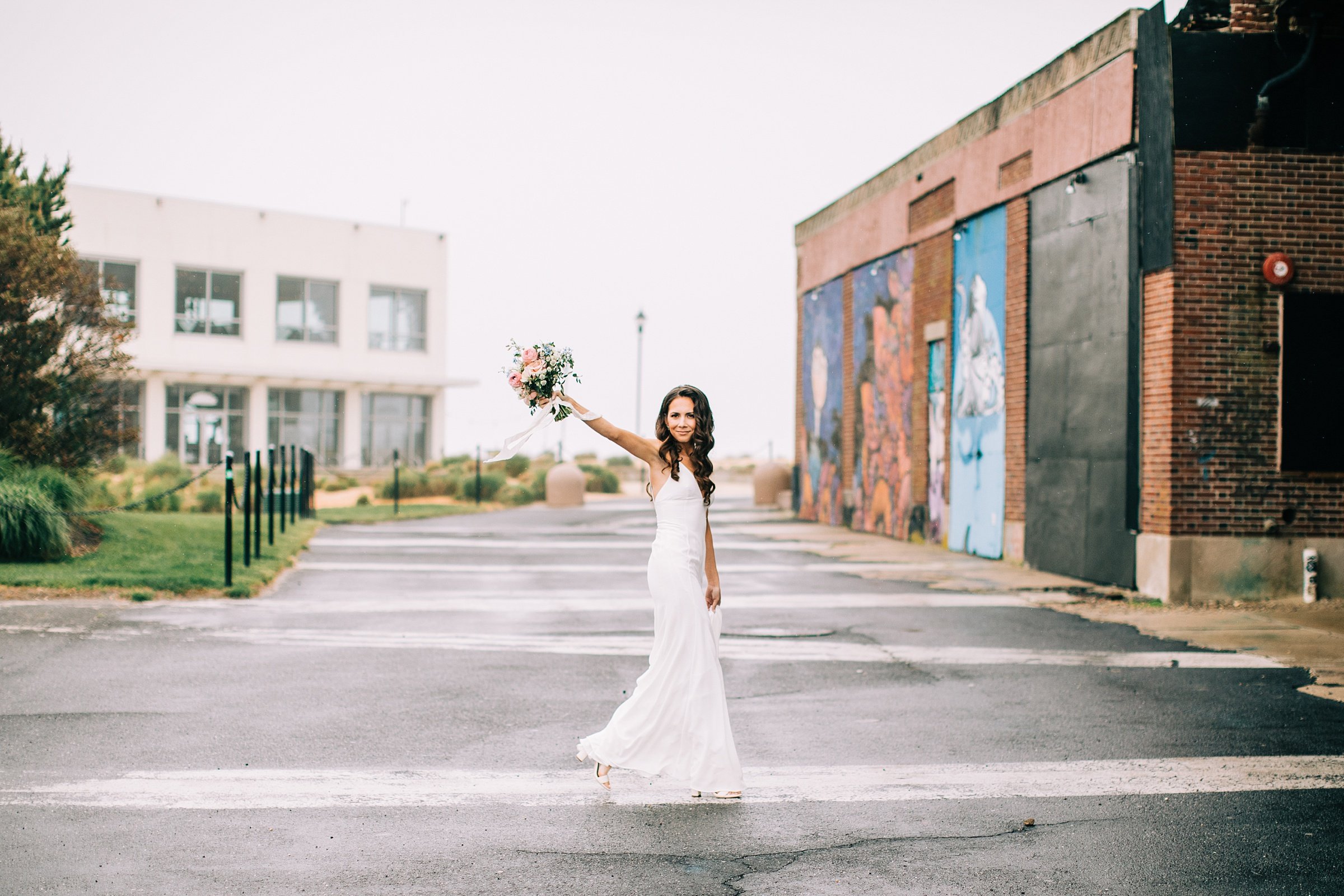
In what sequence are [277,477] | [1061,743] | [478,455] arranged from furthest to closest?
[478,455] → [277,477] → [1061,743]

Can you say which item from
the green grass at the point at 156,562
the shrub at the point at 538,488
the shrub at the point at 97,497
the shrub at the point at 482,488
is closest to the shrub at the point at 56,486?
the shrub at the point at 97,497

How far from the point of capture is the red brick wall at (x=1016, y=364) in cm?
1555

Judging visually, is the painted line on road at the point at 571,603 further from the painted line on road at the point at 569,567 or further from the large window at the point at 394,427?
the large window at the point at 394,427

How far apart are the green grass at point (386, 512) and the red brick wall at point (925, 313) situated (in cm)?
1114

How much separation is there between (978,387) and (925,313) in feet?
8.27

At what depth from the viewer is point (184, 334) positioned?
40531 millimetres

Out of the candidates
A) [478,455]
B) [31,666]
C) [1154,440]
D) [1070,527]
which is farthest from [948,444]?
[478,455]

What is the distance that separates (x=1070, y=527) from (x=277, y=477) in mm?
24008

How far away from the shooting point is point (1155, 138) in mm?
12430

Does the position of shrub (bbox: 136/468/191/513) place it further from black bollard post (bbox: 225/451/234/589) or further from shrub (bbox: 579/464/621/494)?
shrub (bbox: 579/464/621/494)

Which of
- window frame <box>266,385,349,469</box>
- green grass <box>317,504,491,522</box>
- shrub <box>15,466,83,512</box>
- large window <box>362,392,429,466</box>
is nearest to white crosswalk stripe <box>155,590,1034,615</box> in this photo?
shrub <box>15,466,83,512</box>

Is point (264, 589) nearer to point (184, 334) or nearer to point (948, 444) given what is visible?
point (948, 444)

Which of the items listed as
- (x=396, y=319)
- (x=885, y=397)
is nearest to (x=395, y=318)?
(x=396, y=319)

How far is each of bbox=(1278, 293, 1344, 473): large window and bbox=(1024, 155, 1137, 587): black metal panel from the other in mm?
1489
